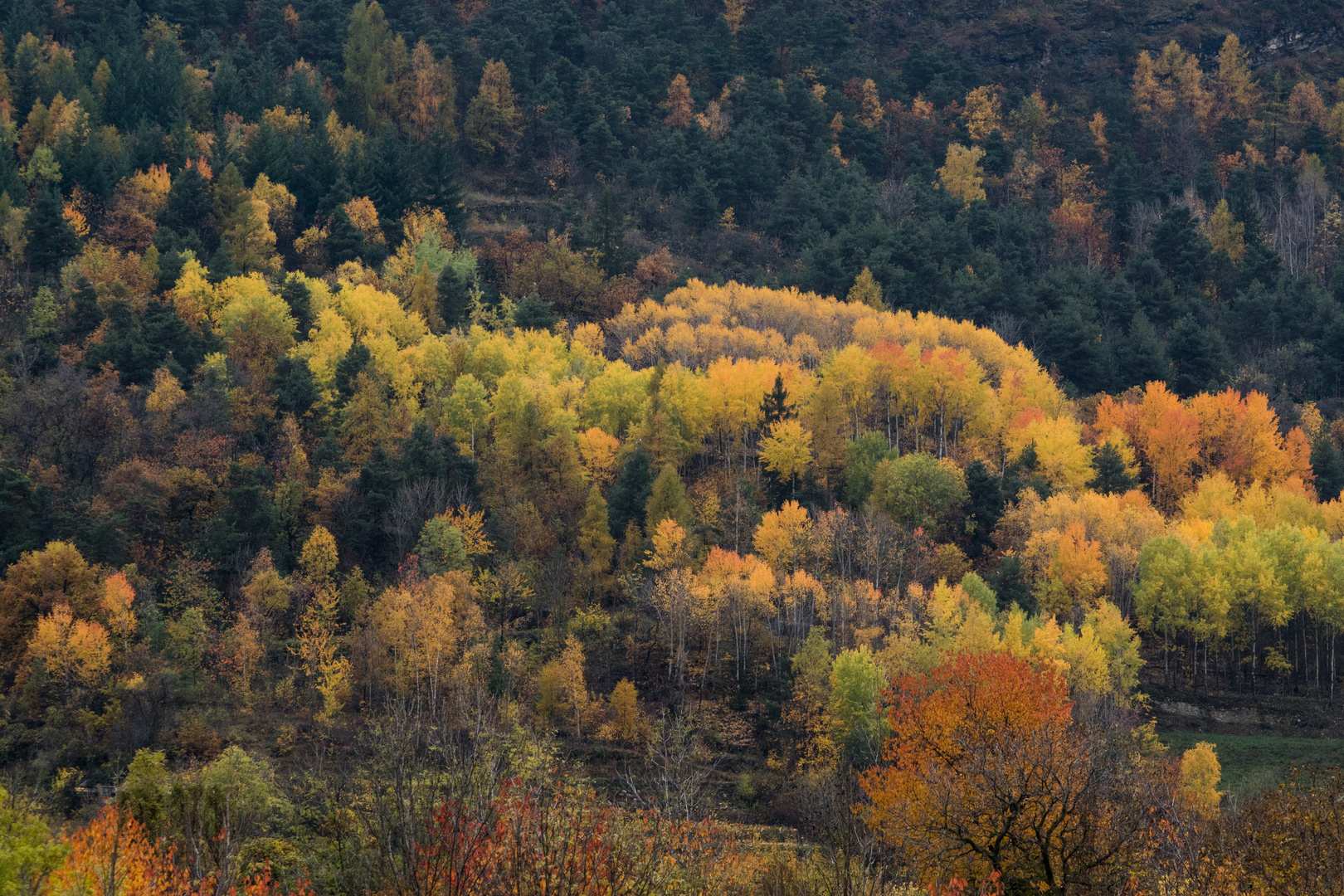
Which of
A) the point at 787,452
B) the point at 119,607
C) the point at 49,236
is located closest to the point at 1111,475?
the point at 787,452

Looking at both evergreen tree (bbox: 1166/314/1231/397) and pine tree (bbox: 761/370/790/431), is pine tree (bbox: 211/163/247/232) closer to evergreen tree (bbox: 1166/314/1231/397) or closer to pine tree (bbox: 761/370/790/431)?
pine tree (bbox: 761/370/790/431)

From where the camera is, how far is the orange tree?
33469 millimetres

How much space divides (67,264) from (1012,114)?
119827 mm

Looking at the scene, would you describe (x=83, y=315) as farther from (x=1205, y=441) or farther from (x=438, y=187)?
(x=1205, y=441)

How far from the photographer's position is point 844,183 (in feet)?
488

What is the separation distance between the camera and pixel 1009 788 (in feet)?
112

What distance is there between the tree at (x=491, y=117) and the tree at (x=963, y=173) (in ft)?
163

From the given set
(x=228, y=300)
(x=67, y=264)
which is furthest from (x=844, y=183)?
(x=67, y=264)

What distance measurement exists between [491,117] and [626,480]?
237ft

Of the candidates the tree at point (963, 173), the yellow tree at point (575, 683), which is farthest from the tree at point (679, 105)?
the yellow tree at point (575, 683)

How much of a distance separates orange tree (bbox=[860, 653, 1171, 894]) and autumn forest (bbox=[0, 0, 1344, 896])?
312 millimetres

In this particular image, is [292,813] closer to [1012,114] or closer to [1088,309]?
[1088,309]

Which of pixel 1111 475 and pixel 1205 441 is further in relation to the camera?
pixel 1205 441

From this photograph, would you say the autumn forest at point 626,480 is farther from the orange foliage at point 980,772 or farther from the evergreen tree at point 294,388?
the evergreen tree at point 294,388
